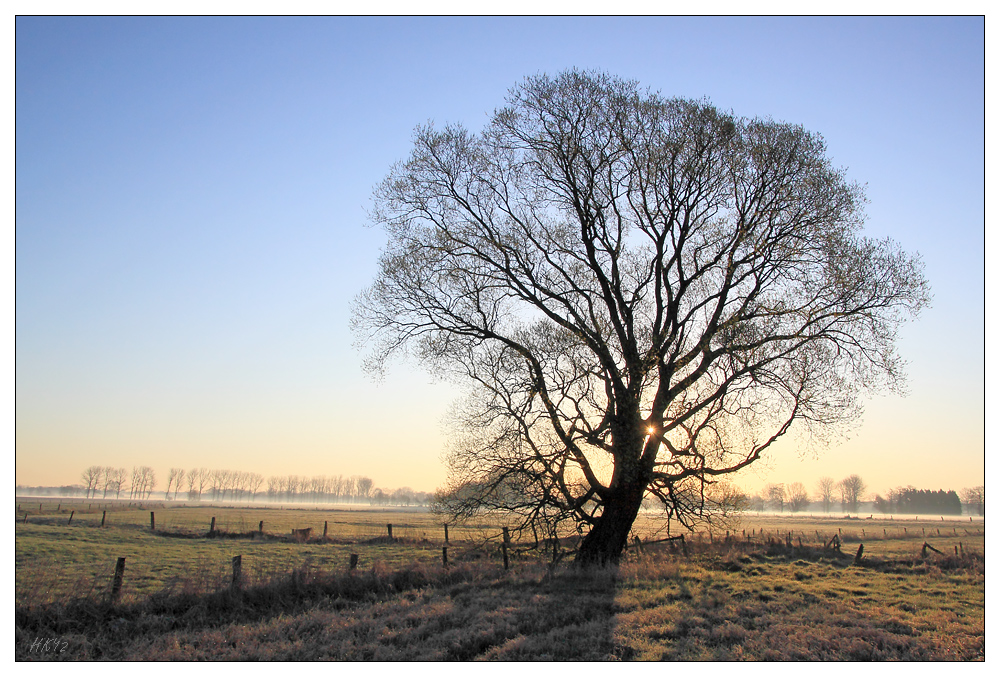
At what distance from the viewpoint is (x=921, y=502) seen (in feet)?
481

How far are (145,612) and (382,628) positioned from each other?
170 inches

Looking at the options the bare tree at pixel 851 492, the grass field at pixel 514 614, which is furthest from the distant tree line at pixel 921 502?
the grass field at pixel 514 614

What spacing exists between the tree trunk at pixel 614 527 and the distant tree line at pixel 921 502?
157018mm

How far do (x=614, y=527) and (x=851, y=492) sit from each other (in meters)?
185

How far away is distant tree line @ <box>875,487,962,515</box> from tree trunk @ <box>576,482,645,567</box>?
6182 inches

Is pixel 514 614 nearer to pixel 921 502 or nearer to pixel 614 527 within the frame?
pixel 614 527

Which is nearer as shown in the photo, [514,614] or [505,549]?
[514,614]

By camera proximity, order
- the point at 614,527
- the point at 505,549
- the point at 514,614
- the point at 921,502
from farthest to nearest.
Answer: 1. the point at 921,502
2. the point at 505,549
3. the point at 614,527
4. the point at 514,614

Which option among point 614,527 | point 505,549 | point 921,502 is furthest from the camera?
point 921,502

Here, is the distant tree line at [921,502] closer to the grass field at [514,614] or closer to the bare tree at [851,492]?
the bare tree at [851,492]

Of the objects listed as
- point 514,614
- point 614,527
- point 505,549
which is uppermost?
point 614,527

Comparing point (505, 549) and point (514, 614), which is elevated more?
point (505, 549)

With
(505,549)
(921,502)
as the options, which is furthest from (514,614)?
(921,502)

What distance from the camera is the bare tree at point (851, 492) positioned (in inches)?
6031
